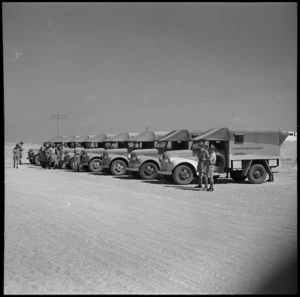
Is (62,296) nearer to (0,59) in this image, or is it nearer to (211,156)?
(0,59)

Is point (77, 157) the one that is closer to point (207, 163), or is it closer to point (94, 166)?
point (94, 166)

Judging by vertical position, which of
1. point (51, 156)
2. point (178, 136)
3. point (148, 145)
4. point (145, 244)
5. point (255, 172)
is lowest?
point (145, 244)

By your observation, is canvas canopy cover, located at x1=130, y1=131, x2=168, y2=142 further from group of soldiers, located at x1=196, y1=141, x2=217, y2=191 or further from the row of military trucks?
group of soldiers, located at x1=196, y1=141, x2=217, y2=191

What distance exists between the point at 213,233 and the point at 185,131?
330 inches

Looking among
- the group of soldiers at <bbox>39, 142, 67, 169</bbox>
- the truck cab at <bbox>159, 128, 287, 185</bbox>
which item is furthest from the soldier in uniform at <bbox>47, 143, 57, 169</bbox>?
the truck cab at <bbox>159, 128, 287, 185</bbox>

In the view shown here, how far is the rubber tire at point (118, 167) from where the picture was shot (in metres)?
16.0

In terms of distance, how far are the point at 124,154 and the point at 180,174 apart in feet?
14.4

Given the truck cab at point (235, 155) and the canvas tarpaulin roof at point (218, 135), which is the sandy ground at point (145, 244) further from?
the canvas tarpaulin roof at point (218, 135)

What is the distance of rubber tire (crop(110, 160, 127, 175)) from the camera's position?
16.0 m

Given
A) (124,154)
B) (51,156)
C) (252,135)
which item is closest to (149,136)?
(124,154)

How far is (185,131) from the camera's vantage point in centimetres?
1411

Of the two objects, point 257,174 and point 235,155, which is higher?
point 235,155

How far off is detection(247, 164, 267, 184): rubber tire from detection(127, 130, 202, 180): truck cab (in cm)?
233

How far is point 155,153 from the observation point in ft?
47.3
